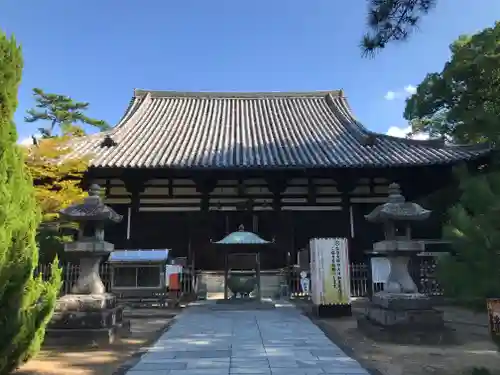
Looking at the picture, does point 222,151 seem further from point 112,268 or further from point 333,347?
point 333,347

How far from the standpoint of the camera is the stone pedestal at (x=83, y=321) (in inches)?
280

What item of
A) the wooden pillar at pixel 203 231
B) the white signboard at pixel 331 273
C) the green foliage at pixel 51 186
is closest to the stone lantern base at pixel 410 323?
the white signboard at pixel 331 273

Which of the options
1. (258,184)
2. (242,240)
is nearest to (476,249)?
(242,240)

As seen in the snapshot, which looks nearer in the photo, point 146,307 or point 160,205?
point 146,307

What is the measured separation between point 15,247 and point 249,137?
13.2 m

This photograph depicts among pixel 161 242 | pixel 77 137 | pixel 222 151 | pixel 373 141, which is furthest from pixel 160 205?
pixel 373 141

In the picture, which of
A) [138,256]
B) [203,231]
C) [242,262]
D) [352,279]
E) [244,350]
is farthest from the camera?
[203,231]

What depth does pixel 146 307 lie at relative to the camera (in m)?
12.2

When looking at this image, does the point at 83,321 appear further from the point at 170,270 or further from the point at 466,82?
the point at 466,82

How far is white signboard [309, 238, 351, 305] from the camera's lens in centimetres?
1007

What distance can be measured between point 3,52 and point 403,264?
749 centimetres

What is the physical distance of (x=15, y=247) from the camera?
471 centimetres

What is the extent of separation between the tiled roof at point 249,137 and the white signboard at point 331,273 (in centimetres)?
423

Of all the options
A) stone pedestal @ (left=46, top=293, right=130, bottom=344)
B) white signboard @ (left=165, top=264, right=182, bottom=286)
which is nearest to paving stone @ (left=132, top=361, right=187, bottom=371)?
stone pedestal @ (left=46, top=293, right=130, bottom=344)
